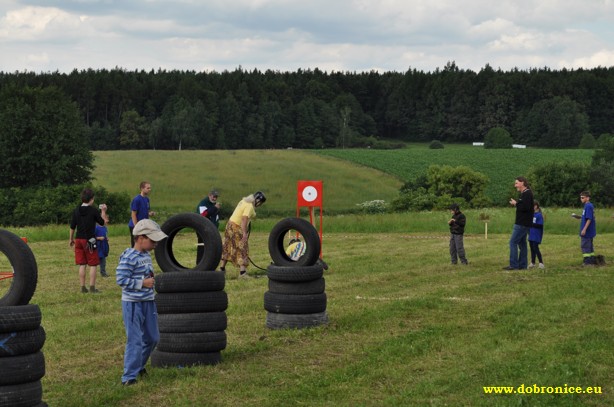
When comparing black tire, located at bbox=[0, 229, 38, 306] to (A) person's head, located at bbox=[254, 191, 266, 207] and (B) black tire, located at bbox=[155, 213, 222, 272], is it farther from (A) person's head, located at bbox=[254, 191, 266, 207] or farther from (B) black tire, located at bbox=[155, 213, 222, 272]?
(A) person's head, located at bbox=[254, 191, 266, 207]

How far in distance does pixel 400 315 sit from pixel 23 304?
6.68 metres

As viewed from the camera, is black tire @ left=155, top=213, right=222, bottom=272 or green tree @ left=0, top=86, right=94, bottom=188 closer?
black tire @ left=155, top=213, right=222, bottom=272

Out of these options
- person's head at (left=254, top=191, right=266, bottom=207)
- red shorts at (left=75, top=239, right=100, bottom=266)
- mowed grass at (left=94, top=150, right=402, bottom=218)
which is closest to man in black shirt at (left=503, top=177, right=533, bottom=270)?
person's head at (left=254, top=191, right=266, bottom=207)

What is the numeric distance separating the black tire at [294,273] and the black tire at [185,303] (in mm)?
2199

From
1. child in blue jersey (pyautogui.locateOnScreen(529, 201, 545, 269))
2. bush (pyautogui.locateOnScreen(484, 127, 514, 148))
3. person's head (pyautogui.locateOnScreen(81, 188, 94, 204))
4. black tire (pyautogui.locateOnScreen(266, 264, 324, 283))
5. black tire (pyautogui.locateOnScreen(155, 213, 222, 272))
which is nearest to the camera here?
black tire (pyautogui.locateOnScreen(155, 213, 222, 272))

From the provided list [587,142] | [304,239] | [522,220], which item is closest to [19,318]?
[304,239]

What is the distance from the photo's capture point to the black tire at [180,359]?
10.1m

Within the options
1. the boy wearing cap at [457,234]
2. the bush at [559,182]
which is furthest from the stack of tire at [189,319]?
the bush at [559,182]

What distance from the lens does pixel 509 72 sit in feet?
507

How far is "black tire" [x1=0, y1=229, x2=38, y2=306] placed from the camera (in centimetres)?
801

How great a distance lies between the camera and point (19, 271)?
8.08 m

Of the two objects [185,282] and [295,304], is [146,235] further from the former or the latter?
[295,304]

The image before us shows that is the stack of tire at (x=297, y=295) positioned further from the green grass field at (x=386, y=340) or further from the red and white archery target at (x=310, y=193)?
the red and white archery target at (x=310, y=193)

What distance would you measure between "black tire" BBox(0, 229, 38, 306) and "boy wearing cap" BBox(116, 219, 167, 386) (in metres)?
1.27
